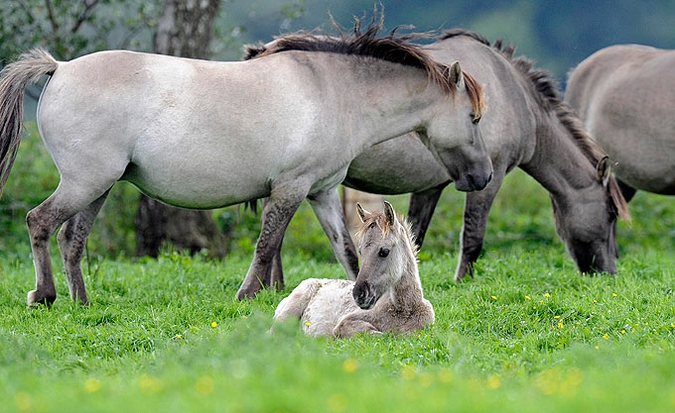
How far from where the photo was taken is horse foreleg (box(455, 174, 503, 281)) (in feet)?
29.2

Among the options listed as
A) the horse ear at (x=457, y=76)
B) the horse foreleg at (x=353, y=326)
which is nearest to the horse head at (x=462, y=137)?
the horse ear at (x=457, y=76)

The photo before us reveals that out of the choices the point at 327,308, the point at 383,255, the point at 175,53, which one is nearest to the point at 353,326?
the point at 327,308

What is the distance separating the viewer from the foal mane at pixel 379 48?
770 centimetres

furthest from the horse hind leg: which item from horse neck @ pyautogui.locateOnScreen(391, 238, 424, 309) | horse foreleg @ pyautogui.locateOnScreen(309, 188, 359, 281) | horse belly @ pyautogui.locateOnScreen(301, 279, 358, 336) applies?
horse neck @ pyautogui.locateOnScreen(391, 238, 424, 309)

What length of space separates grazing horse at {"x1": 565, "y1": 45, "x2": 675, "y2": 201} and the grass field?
3.42 ft

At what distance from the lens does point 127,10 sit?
46.2 feet

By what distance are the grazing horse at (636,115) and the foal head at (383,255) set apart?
14.0 feet

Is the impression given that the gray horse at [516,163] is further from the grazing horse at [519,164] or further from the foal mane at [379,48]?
the foal mane at [379,48]

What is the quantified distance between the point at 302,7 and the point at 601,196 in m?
6.68

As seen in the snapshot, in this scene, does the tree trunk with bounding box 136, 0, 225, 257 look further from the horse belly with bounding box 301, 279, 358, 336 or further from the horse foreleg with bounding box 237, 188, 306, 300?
the horse belly with bounding box 301, 279, 358, 336

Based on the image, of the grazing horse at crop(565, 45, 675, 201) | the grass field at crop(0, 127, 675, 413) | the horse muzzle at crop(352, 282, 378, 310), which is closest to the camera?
the grass field at crop(0, 127, 675, 413)

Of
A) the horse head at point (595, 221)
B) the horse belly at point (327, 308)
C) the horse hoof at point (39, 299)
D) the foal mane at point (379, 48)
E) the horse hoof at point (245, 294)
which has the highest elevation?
the foal mane at point (379, 48)

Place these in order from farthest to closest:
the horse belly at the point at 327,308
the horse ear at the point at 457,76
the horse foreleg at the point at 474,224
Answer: the horse foreleg at the point at 474,224 < the horse ear at the point at 457,76 < the horse belly at the point at 327,308

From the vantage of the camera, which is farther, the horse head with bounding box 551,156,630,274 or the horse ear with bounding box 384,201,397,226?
the horse head with bounding box 551,156,630,274
